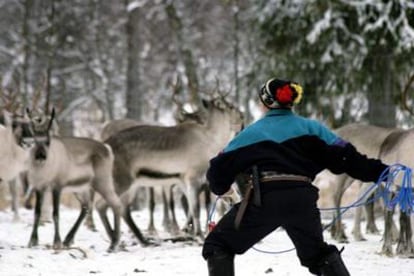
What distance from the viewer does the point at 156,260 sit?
356 inches

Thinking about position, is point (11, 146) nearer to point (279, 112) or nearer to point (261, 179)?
point (279, 112)

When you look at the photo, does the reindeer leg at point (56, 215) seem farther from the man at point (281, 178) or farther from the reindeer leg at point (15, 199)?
the man at point (281, 178)

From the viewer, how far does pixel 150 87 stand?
122 ft

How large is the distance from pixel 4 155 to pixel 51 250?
1.68m

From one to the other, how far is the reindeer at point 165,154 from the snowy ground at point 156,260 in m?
0.77

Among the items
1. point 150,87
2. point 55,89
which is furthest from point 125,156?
point 150,87

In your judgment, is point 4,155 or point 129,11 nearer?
point 4,155

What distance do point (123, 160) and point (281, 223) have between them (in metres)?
5.55

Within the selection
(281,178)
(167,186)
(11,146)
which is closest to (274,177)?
(281,178)

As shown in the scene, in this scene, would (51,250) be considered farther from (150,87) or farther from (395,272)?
(150,87)

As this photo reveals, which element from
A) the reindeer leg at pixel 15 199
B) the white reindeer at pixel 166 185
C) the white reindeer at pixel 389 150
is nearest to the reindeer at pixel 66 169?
the white reindeer at pixel 166 185

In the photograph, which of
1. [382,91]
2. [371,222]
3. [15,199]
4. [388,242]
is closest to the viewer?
[388,242]

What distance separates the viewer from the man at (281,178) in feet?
18.6

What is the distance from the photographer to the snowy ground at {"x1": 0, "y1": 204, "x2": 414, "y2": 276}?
8129 mm
